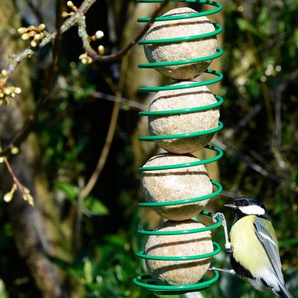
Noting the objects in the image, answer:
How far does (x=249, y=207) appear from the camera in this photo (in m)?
2.84

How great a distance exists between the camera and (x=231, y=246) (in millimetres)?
2824

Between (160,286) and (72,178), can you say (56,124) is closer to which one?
(72,178)

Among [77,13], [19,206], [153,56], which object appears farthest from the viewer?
[19,206]

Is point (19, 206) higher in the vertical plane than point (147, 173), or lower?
lower

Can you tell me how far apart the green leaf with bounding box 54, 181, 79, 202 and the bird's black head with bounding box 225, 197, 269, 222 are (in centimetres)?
197

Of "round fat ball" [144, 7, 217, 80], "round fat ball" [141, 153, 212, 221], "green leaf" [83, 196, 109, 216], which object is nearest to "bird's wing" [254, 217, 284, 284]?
"round fat ball" [141, 153, 212, 221]

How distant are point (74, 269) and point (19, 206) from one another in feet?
1.97

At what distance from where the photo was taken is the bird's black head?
9.23ft

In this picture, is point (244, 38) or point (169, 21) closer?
point (169, 21)

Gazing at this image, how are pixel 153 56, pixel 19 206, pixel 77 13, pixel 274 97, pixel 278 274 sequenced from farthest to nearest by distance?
pixel 274 97 → pixel 19 206 → pixel 278 274 → pixel 153 56 → pixel 77 13

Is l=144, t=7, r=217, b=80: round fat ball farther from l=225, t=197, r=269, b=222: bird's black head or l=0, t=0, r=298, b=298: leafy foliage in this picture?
l=0, t=0, r=298, b=298: leafy foliage

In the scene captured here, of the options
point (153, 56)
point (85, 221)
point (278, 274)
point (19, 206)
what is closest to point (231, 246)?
point (278, 274)

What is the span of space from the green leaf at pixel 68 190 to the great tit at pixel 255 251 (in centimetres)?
199

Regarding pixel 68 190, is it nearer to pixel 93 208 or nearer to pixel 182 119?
pixel 93 208
